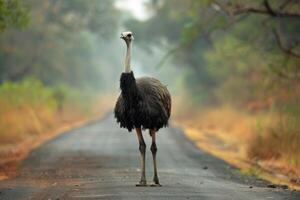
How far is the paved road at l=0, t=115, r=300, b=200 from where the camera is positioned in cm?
1323

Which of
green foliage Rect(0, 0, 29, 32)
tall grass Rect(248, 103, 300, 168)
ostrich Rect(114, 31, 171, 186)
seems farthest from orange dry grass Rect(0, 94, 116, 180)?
tall grass Rect(248, 103, 300, 168)

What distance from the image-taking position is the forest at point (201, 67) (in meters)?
21.1

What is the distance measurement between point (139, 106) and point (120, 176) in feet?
7.64

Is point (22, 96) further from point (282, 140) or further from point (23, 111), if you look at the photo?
point (282, 140)

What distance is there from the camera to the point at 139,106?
47.5 feet

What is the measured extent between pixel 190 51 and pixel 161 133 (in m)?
15.0

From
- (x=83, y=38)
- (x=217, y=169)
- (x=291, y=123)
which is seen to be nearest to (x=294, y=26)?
(x=291, y=123)

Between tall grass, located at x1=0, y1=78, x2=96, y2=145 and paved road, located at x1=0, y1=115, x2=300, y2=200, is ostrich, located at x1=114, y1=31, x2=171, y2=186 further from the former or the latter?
tall grass, located at x1=0, y1=78, x2=96, y2=145

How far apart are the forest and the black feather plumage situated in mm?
3786

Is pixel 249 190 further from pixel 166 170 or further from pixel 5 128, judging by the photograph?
pixel 5 128

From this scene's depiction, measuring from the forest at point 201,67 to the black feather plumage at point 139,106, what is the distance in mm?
3786

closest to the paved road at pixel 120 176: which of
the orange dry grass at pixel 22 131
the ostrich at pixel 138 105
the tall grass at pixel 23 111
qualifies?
the orange dry grass at pixel 22 131

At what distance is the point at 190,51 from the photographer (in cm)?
4659

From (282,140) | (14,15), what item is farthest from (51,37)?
(282,140)
